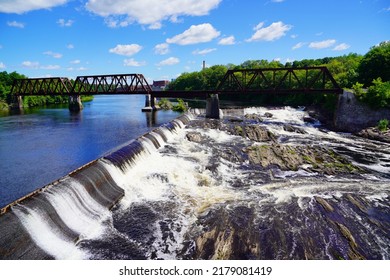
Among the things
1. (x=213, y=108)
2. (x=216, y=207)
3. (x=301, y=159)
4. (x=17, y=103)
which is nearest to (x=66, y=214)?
(x=216, y=207)

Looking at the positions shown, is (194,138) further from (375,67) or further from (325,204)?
(375,67)

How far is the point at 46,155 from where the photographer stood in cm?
2327

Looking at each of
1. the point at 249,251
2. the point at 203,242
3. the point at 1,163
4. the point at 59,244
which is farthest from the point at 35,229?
the point at 1,163

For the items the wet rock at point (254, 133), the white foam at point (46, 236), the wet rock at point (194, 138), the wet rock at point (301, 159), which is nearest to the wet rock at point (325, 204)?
the wet rock at point (301, 159)

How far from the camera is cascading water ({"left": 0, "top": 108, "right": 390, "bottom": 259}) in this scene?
445 inches

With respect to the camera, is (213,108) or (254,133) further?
(213,108)

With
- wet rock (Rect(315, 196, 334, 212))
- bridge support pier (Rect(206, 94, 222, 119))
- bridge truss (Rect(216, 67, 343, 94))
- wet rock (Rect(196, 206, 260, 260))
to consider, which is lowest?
wet rock (Rect(196, 206, 260, 260))

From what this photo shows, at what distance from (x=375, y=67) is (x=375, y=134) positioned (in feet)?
58.1

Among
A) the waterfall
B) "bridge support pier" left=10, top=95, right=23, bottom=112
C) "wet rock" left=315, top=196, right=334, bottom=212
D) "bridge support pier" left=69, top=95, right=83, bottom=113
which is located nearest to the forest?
"bridge support pier" left=10, top=95, right=23, bottom=112

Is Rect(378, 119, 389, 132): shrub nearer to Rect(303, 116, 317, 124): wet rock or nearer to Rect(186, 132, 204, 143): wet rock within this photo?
Rect(303, 116, 317, 124): wet rock

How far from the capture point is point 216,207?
49.2 feet

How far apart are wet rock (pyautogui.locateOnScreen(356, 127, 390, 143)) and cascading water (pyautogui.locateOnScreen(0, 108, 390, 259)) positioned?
8040 millimetres

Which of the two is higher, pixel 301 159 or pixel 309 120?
pixel 309 120

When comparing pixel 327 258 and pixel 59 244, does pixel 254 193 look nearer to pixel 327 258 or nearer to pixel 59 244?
pixel 327 258
